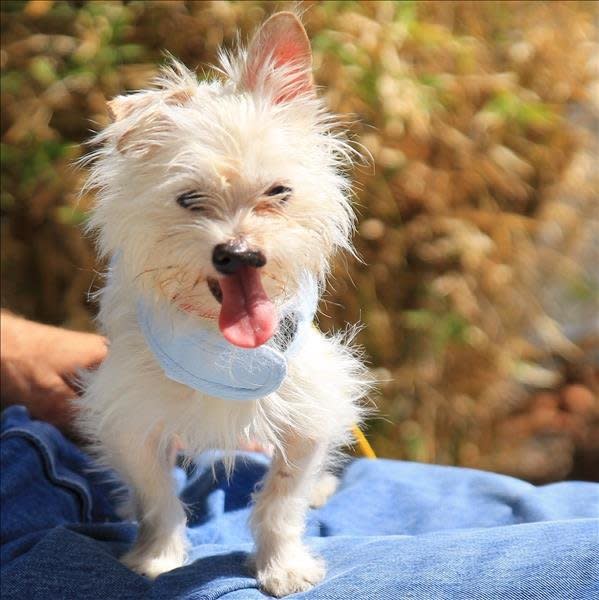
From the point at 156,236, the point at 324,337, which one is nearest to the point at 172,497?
the point at 324,337

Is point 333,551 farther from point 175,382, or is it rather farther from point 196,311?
point 196,311

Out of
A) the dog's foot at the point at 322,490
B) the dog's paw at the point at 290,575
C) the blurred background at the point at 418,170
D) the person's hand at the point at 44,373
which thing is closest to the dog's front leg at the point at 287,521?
the dog's paw at the point at 290,575

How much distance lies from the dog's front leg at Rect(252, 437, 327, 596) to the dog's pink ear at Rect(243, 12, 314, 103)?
1.76 ft

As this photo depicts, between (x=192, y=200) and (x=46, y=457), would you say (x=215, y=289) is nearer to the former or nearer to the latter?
(x=192, y=200)

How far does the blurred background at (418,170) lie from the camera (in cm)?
237

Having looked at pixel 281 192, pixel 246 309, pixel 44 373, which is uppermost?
pixel 281 192

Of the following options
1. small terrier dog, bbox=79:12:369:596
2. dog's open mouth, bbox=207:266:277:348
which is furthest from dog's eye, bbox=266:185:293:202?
dog's open mouth, bbox=207:266:277:348

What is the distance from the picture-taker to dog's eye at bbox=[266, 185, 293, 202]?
115 centimetres

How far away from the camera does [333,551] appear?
1.42 m

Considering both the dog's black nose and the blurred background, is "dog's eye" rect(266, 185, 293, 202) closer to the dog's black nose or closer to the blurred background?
the dog's black nose

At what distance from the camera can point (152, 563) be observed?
1376 mm

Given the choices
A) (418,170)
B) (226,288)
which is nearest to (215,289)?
(226,288)

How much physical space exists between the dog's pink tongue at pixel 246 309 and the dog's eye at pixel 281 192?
0.11 m

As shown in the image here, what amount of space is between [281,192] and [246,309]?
0.54 ft
